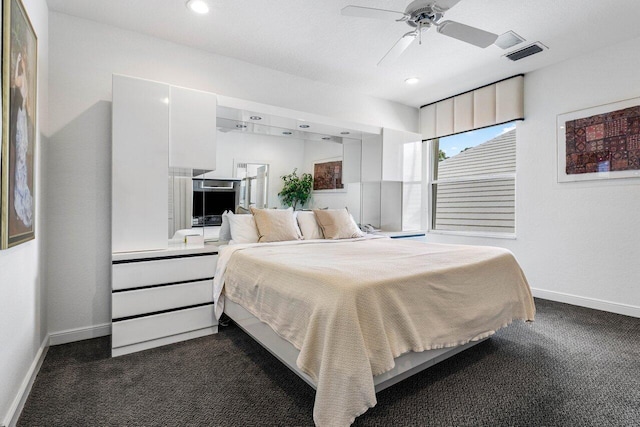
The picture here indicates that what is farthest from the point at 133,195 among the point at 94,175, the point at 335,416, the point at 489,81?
the point at 489,81

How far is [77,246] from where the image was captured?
2654 millimetres

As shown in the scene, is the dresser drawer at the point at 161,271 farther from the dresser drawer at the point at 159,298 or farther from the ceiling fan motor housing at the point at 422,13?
the ceiling fan motor housing at the point at 422,13

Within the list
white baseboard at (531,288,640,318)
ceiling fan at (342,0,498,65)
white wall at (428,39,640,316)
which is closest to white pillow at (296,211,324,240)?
ceiling fan at (342,0,498,65)

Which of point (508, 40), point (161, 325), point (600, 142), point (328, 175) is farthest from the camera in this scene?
point (328, 175)

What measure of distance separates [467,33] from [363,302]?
2027 millimetres

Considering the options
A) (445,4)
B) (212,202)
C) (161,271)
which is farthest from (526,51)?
(161,271)

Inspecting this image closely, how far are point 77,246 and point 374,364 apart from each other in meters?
2.56

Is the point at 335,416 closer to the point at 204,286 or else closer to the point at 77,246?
the point at 204,286

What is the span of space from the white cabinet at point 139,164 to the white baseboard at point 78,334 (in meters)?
0.80

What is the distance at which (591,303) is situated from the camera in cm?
337

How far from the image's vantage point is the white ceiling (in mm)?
2531

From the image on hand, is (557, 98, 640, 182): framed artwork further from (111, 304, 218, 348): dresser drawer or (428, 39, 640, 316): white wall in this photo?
(111, 304, 218, 348): dresser drawer

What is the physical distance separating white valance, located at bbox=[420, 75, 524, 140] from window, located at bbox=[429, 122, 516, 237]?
0.23 meters

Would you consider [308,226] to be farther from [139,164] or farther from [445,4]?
[445,4]
